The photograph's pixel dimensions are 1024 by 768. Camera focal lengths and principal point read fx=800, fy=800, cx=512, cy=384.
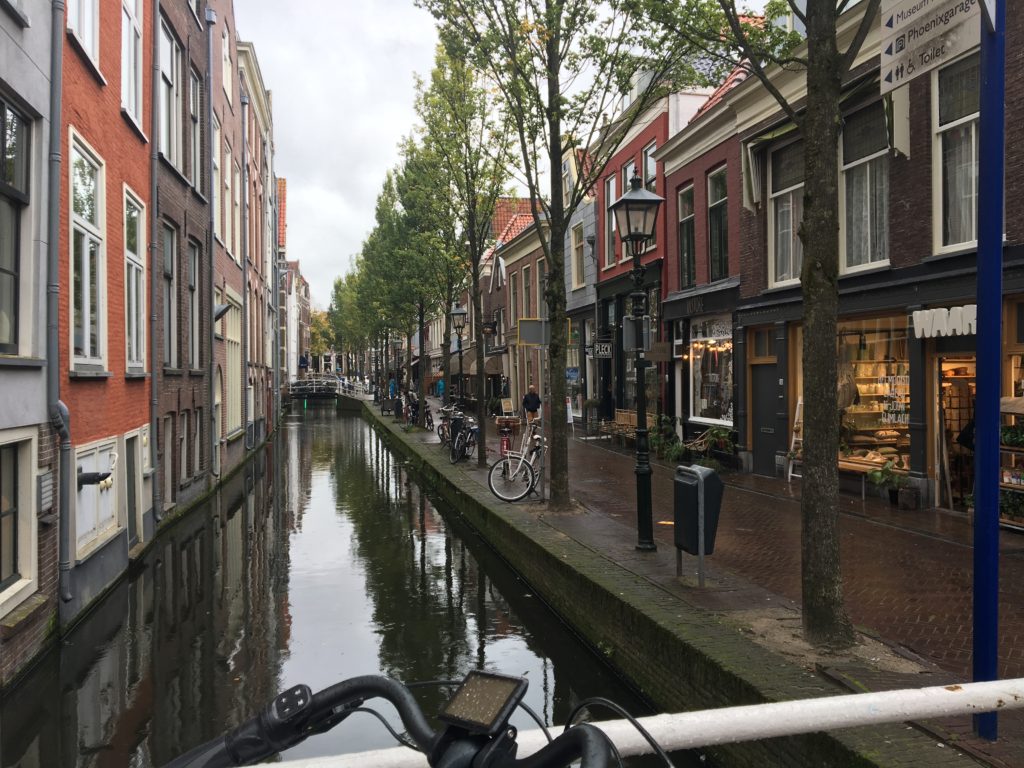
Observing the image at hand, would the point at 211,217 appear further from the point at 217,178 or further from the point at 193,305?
the point at 217,178

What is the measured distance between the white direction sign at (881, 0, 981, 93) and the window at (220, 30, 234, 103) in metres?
18.2

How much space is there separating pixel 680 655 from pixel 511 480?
291 inches

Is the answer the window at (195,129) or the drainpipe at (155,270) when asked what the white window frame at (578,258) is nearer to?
the window at (195,129)

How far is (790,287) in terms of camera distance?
13672 millimetres

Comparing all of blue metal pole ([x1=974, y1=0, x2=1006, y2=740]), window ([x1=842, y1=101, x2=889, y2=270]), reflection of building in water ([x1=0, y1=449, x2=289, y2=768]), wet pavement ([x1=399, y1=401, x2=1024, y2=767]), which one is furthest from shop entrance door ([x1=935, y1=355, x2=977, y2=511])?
reflection of building in water ([x1=0, y1=449, x2=289, y2=768])

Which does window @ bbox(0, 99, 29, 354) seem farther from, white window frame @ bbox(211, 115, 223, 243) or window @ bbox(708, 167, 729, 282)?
window @ bbox(708, 167, 729, 282)

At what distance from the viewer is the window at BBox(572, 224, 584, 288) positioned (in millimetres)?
26656

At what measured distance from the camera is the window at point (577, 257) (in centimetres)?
2666

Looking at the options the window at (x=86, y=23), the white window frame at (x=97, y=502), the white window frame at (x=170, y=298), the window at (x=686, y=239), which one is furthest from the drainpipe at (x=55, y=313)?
the window at (x=686, y=239)

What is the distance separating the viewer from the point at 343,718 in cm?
171

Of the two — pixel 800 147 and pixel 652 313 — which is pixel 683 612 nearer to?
pixel 800 147

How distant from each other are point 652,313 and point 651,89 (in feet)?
33.6

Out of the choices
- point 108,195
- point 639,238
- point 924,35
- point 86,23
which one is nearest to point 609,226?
point 639,238

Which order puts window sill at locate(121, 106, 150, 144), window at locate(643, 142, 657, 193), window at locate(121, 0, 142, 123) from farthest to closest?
window at locate(643, 142, 657, 193), window at locate(121, 0, 142, 123), window sill at locate(121, 106, 150, 144)
